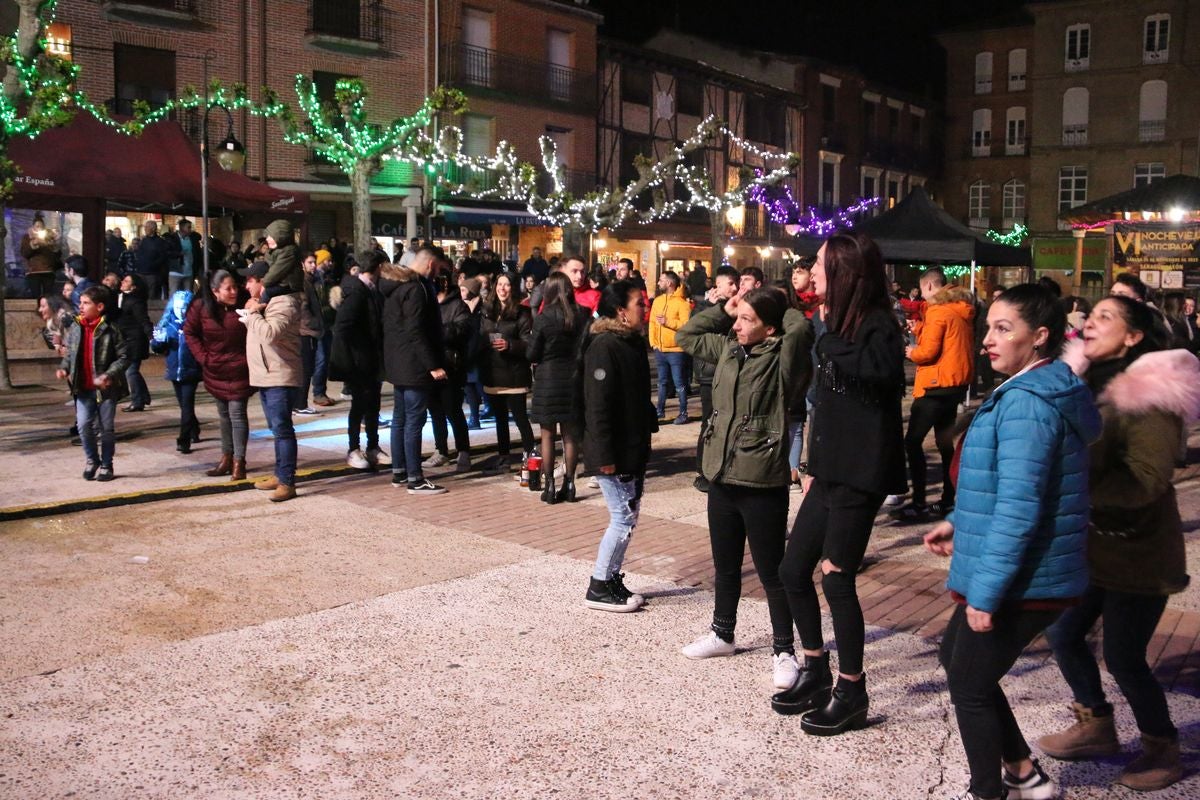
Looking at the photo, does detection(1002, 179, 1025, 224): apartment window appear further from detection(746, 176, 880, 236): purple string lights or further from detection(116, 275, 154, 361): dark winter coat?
detection(116, 275, 154, 361): dark winter coat

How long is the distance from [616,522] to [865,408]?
1.94 meters

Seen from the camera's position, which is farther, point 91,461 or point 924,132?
point 924,132

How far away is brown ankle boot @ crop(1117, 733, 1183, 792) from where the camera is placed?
353 centimetres

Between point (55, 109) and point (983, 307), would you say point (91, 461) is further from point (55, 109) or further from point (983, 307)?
point (983, 307)

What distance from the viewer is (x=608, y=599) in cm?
547

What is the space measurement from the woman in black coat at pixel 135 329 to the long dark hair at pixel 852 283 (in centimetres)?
1002

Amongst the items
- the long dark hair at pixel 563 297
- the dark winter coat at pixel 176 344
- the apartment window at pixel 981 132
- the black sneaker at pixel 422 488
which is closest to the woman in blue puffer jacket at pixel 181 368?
the dark winter coat at pixel 176 344

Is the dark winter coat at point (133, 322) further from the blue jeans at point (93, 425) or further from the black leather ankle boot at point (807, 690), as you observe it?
the black leather ankle boot at point (807, 690)

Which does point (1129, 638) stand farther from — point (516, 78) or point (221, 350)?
point (516, 78)

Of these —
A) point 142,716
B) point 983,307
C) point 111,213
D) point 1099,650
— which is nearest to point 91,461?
point 142,716

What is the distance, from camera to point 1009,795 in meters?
3.31

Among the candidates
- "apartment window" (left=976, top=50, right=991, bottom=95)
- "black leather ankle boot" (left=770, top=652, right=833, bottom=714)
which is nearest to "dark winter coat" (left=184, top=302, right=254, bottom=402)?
"black leather ankle boot" (left=770, top=652, right=833, bottom=714)

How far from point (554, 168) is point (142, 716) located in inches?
1052

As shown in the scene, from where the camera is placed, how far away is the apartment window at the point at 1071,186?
4650cm
